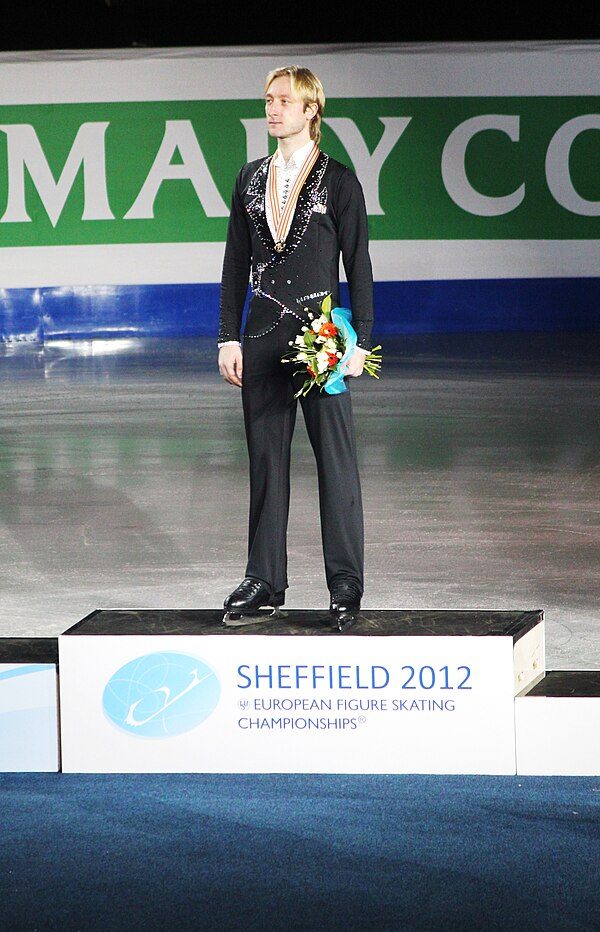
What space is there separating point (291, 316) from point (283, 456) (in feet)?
1.30

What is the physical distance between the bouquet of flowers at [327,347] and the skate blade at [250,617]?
64 centimetres

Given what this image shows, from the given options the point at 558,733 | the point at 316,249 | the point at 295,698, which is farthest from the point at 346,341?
the point at 558,733

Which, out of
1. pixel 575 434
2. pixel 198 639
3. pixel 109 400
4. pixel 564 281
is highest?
pixel 564 281

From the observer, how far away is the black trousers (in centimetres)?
398

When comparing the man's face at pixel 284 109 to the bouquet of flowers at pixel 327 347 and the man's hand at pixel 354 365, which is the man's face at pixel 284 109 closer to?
the bouquet of flowers at pixel 327 347

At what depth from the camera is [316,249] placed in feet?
13.0

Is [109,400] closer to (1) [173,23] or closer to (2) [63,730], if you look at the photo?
(2) [63,730]

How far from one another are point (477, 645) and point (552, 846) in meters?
0.59

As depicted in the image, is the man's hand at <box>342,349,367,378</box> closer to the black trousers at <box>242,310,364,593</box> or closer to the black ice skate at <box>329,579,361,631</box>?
the black trousers at <box>242,310,364,593</box>

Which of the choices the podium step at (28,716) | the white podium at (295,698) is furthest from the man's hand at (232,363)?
the podium step at (28,716)

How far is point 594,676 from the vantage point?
3.83 metres

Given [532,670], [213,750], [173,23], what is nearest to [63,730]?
[213,750]

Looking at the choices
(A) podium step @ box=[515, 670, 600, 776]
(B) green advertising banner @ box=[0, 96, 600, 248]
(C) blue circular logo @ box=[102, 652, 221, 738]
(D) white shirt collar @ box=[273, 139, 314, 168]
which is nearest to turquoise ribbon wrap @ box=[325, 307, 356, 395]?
(D) white shirt collar @ box=[273, 139, 314, 168]

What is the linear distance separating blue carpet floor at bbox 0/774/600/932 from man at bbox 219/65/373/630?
23.2 inches
